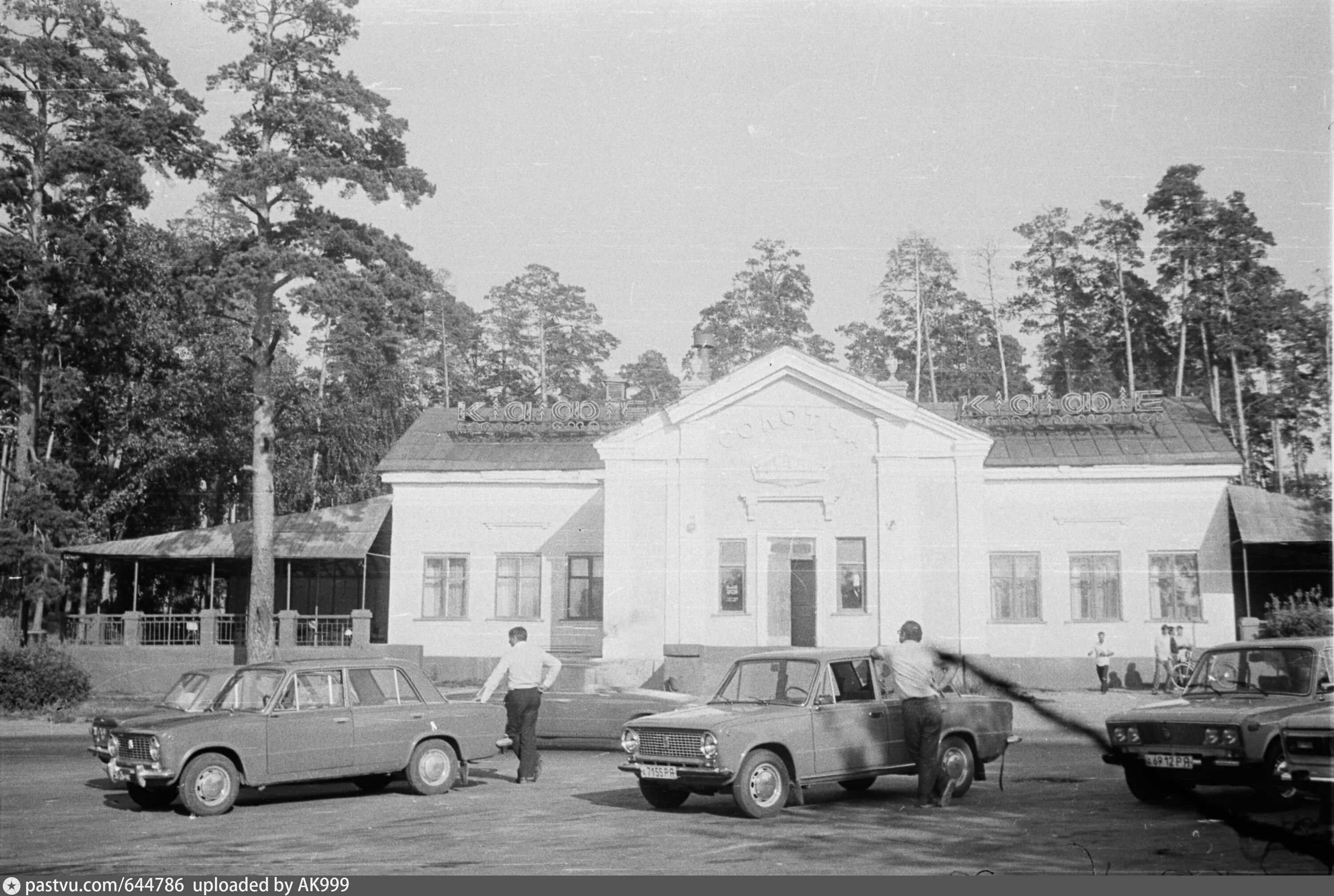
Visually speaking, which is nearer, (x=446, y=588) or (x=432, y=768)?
(x=432, y=768)

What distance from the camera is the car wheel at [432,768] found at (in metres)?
12.9

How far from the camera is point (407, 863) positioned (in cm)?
936

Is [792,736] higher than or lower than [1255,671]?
lower

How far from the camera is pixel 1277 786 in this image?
36.9ft

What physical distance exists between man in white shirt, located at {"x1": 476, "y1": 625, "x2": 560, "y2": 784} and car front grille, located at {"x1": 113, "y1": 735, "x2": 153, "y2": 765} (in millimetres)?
3397

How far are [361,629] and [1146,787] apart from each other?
21161 millimetres

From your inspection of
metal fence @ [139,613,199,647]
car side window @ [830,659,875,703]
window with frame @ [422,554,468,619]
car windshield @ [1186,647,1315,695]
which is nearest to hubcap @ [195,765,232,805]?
car side window @ [830,659,875,703]

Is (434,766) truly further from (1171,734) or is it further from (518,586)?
(518,586)

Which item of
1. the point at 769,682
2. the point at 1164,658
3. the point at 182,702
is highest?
the point at 769,682

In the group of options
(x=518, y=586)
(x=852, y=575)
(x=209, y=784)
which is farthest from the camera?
(x=518, y=586)

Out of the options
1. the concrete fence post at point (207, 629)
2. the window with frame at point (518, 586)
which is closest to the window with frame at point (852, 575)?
the window with frame at point (518, 586)

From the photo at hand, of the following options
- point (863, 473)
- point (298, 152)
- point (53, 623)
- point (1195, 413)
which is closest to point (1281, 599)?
point (1195, 413)

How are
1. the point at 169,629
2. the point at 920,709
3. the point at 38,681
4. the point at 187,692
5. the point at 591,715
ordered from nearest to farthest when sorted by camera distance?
the point at 920,709 → the point at 187,692 → the point at 591,715 → the point at 38,681 → the point at 169,629

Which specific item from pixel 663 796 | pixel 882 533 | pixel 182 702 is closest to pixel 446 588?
pixel 882 533
